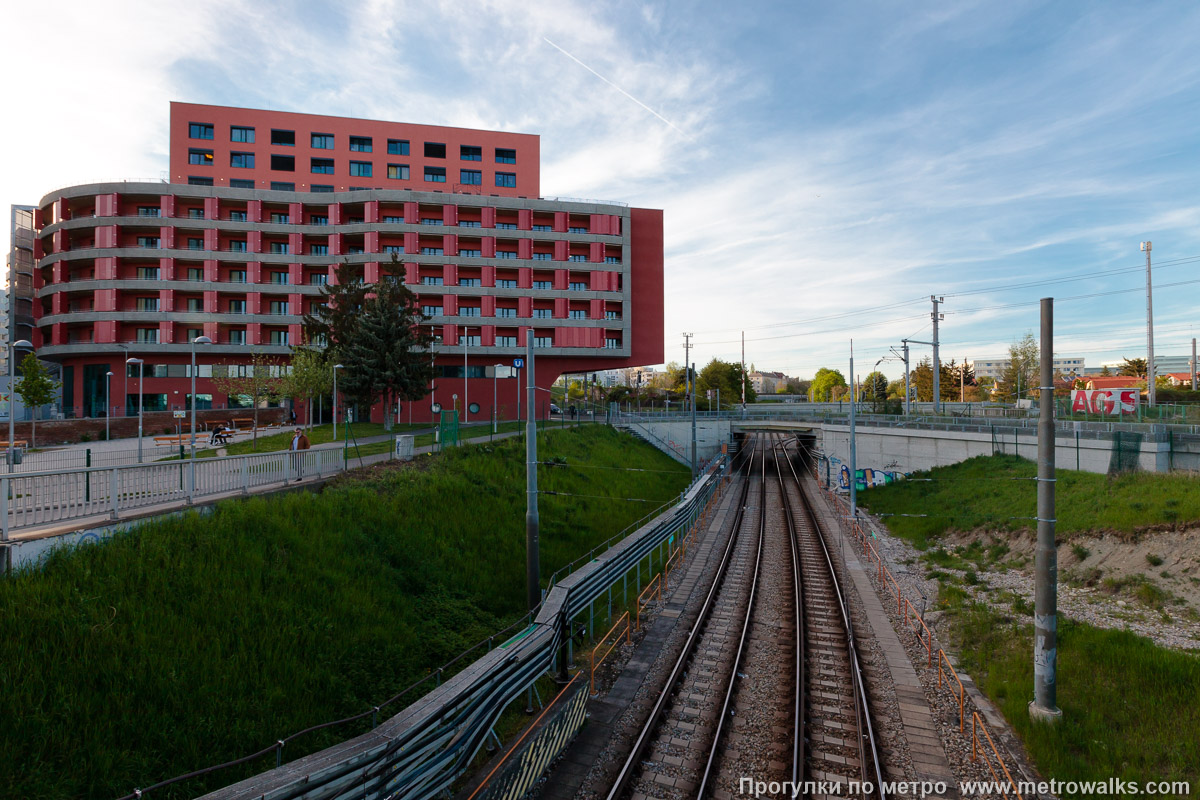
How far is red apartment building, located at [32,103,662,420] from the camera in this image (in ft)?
159

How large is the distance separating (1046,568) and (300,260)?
55.7m

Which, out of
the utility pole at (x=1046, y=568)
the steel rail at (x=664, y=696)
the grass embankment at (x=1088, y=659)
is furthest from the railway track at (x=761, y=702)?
the utility pole at (x=1046, y=568)

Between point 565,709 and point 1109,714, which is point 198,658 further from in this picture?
point 1109,714

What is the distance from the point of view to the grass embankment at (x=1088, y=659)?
9.34 metres

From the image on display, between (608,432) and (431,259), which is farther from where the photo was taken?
(431,259)

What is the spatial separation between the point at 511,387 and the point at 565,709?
145 feet

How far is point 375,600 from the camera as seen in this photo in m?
12.1

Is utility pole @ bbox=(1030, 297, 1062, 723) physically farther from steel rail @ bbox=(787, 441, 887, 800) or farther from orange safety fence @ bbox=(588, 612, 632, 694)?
orange safety fence @ bbox=(588, 612, 632, 694)

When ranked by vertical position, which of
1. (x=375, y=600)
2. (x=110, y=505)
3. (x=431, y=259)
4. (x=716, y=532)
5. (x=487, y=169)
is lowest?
(x=716, y=532)

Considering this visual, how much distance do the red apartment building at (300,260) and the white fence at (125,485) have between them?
32.9m

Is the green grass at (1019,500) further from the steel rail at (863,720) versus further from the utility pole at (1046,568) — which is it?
the utility pole at (1046,568)

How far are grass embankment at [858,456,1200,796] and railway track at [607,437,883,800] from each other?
2.89m

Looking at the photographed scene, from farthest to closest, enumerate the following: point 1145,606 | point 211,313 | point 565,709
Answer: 1. point 211,313
2. point 1145,606
3. point 565,709

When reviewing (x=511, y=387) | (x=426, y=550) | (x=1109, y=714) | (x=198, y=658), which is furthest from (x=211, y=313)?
(x=1109, y=714)
